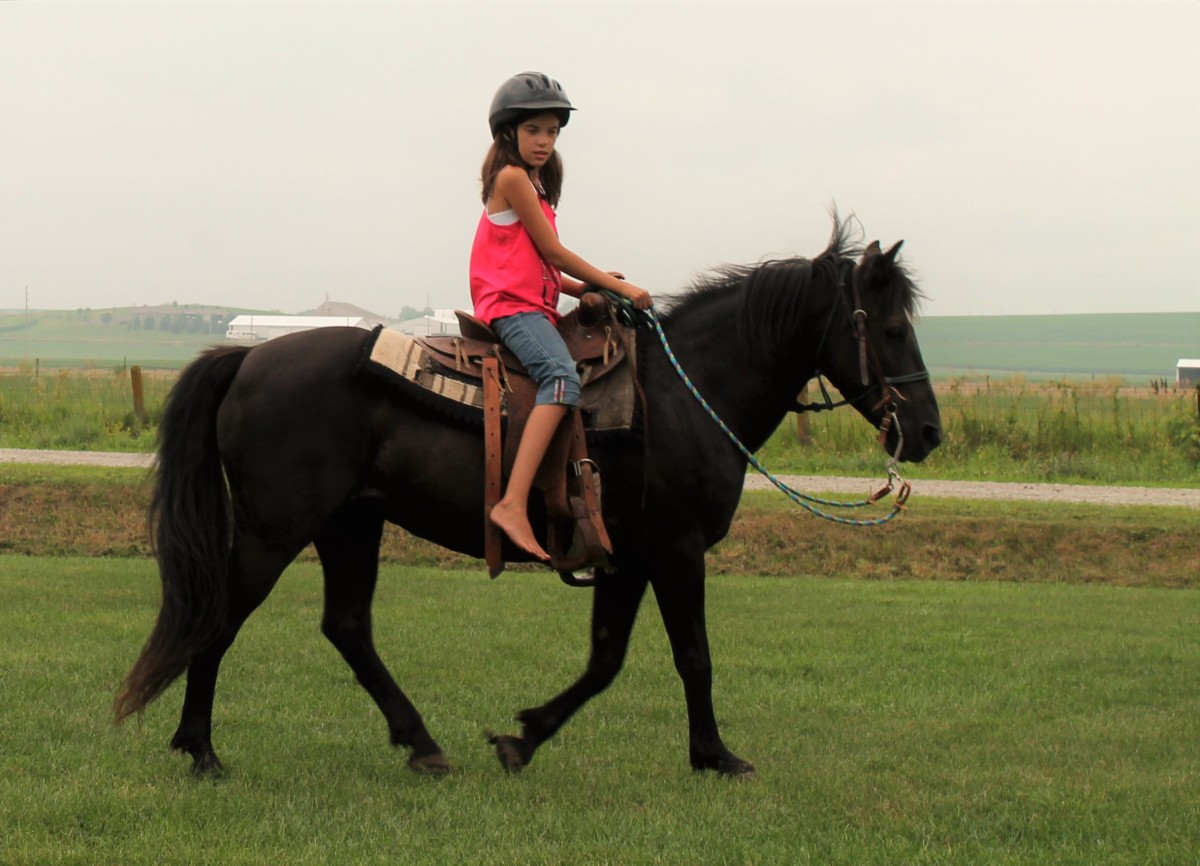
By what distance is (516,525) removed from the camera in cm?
588

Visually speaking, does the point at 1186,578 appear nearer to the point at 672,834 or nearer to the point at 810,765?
the point at 810,765

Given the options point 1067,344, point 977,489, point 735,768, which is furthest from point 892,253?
point 1067,344

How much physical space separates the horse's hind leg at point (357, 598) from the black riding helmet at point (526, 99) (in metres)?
1.87

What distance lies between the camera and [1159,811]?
556 cm

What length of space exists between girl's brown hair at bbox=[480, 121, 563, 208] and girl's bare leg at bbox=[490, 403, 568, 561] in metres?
1.06

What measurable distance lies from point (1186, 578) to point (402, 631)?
829 centimetres

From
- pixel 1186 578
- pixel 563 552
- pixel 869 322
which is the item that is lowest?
pixel 1186 578

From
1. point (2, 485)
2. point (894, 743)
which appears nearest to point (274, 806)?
point (894, 743)

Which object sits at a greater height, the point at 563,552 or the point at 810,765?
the point at 563,552

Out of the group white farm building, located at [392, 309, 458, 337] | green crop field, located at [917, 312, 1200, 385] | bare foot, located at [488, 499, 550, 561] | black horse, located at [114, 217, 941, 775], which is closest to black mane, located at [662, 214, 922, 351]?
black horse, located at [114, 217, 941, 775]

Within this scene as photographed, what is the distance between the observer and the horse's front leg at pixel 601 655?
20.8 ft

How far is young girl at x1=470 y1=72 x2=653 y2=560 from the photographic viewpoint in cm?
593

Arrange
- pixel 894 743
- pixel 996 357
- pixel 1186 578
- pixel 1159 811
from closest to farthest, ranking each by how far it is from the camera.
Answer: pixel 1159 811 < pixel 894 743 < pixel 1186 578 < pixel 996 357

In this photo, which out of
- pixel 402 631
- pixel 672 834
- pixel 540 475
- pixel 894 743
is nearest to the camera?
pixel 672 834
